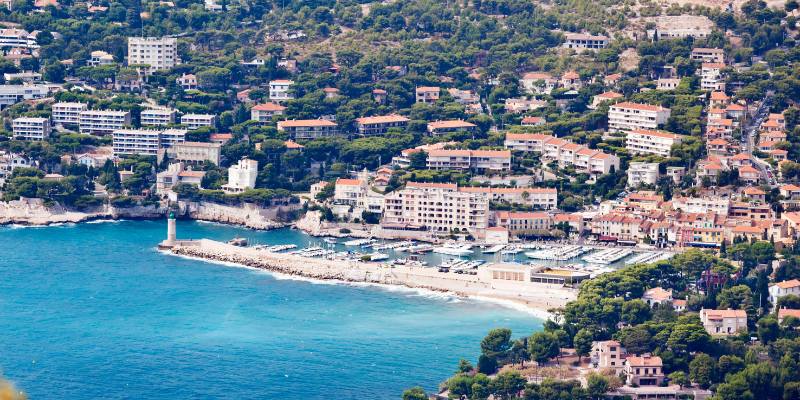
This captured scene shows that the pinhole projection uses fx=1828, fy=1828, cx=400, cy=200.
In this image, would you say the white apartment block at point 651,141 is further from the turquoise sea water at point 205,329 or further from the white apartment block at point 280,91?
the turquoise sea water at point 205,329

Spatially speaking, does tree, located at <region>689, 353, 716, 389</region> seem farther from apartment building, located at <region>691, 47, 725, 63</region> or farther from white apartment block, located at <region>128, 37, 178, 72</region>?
white apartment block, located at <region>128, 37, 178, 72</region>

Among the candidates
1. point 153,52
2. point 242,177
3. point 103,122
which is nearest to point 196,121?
point 103,122

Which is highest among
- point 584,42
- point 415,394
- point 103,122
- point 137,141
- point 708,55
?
point 584,42

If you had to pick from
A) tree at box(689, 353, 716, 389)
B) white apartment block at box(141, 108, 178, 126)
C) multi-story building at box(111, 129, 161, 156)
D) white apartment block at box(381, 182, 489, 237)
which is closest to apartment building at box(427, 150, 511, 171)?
white apartment block at box(381, 182, 489, 237)

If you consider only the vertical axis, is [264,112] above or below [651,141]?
above

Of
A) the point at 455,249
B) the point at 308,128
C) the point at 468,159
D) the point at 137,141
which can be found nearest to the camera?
the point at 455,249

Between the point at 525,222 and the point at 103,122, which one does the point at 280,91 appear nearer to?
the point at 103,122
